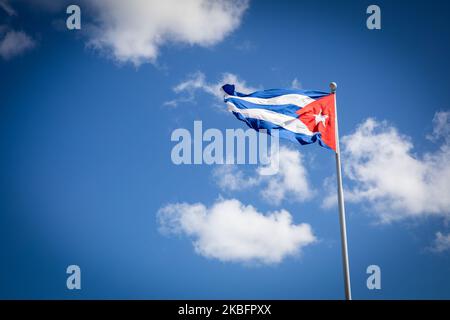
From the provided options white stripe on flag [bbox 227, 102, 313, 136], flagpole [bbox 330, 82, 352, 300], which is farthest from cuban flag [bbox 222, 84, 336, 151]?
flagpole [bbox 330, 82, 352, 300]

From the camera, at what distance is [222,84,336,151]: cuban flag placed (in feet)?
46.6

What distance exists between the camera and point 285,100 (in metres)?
14.9

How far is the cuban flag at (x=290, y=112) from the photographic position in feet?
46.6

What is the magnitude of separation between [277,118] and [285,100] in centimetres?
83

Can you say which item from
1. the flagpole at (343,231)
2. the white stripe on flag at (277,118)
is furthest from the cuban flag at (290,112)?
the flagpole at (343,231)

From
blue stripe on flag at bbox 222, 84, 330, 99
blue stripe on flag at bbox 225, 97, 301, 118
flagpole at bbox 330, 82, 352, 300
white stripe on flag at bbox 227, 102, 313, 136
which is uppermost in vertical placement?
blue stripe on flag at bbox 222, 84, 330, 99

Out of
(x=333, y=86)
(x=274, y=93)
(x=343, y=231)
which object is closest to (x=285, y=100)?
(x=274, y=93)

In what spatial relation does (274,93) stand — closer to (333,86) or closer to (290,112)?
(290,112)

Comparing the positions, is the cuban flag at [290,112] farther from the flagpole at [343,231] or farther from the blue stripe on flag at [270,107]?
the flagpole at [343,231]

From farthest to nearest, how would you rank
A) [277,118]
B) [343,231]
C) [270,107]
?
[270,107] → [277,118] → [343,231]

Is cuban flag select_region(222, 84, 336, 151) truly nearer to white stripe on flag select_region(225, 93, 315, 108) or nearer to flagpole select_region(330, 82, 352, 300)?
white stripe on flag select_region(225, 93, 315, 108)
